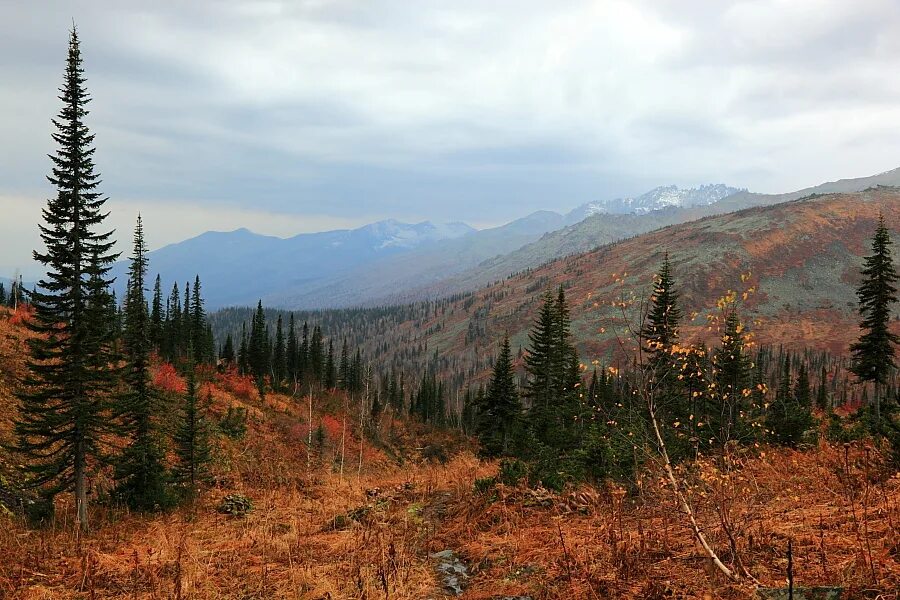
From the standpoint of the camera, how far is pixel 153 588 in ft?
18.9

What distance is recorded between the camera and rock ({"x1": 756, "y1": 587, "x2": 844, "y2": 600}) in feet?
14.1

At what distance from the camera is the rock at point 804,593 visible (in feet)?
14.1

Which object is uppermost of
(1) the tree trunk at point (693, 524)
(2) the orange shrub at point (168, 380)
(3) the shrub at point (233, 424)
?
(1) the tree trunk at point (693, 524)

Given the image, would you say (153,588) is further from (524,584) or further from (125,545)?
(524,584)

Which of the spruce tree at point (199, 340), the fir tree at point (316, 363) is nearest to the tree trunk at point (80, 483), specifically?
the spruce tree at point (199, 340)

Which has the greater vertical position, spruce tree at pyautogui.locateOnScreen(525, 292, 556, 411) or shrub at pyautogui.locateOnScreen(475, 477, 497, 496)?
shrub at pyautogui.locateOnScreen(475, 477, 497, 496)

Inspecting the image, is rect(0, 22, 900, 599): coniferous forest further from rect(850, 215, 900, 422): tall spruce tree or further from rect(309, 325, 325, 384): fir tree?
rect(309, 325, 325, 384): fir tree

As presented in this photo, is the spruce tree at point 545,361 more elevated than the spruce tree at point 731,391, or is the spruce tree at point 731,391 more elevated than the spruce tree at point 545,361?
the spruce tree at point 731,391

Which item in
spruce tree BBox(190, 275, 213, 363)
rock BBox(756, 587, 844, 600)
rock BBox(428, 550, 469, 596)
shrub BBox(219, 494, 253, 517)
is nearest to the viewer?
rock BBox(756, 587, 844, 600)

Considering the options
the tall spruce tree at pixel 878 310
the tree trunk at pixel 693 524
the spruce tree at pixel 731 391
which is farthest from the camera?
the tall spruce tree at pixel 878 310

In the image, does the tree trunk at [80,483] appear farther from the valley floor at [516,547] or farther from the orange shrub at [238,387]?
the orange shrub at [238,387]

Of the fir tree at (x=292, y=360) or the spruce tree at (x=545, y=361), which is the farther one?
the fir tree at (x=292, y=360)

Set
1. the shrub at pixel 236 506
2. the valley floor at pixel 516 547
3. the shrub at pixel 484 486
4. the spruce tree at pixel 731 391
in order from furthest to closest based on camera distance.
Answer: the shrub at pixel 236 506 < the shrub at pixel 484 486 < the spruce tree at pixel 731 391 < the valley floor at pixel 516 547

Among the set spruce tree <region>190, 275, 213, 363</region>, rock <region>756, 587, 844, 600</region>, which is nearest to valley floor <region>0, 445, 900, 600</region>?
rock <region>756, 587, 844, 600</region>
